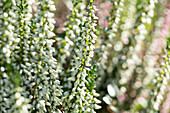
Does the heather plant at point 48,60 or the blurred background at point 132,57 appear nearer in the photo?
the heather plant at point 48,60

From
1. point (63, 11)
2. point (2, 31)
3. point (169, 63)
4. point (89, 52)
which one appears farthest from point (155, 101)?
point (63, 11)

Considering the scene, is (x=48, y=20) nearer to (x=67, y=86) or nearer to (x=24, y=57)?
(x=24, y=57)

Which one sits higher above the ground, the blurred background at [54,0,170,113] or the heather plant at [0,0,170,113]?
the blurred background at [54,0,170,113]

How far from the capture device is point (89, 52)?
1304 mm

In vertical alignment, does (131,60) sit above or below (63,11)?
below

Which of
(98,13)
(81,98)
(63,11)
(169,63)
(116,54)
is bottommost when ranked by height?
(81,98)

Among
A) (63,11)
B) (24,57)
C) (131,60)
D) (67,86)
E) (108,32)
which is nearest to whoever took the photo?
(24,57)

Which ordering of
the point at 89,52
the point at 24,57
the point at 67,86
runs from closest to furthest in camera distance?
the point at 89,52
the point at 24,57
the point at 67,86

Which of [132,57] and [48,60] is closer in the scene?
[48,60]

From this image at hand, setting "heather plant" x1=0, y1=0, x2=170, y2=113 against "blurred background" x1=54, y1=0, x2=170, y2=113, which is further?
"blurred background" x1=54, y1=0, x2=170, y2=113

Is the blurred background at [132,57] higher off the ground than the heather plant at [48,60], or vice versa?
the blurred background at [132,57]

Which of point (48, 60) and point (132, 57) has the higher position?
point (132, 57)

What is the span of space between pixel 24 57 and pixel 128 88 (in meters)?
1.41

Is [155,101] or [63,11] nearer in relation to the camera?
[155,101]
